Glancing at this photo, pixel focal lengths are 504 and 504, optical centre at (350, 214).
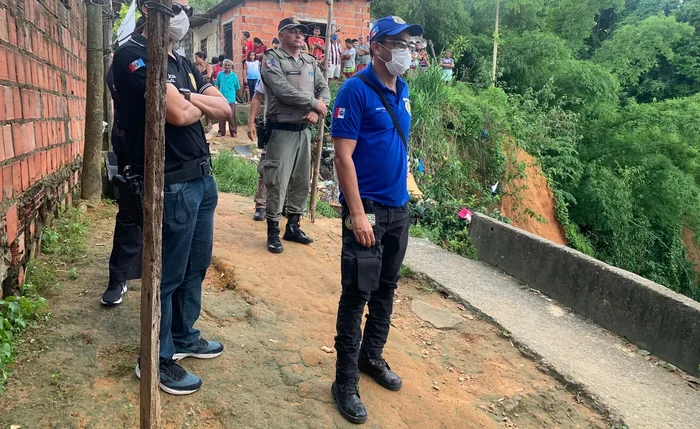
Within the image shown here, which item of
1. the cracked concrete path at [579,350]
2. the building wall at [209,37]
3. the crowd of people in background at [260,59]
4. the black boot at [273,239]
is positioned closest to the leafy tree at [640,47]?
the crowd of people in background at [260,59]

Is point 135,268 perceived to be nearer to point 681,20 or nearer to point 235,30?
point 235,30

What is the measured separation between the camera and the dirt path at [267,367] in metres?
2.19

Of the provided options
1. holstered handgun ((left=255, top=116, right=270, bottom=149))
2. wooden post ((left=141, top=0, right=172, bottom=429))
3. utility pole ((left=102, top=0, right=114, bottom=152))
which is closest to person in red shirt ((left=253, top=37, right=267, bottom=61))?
utility pole ((left=102, top=0, right=114, bottom=152))

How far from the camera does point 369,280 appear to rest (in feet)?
8.03

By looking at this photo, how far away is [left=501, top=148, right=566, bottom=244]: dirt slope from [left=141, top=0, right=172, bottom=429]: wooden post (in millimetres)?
7977

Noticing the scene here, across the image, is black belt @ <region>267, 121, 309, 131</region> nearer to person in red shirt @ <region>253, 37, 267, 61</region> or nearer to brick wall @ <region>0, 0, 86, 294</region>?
brick wall @ <region>0, 0, 86, 294</region>

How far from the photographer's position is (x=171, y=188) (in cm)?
220

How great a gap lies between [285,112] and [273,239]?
3.67 feet

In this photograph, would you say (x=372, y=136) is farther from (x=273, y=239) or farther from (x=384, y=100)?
(x=273, y=239)

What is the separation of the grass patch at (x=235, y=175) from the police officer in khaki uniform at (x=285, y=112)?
7.64 ft

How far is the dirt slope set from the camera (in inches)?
371

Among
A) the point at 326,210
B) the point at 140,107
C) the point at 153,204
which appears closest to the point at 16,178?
the point at 140,107

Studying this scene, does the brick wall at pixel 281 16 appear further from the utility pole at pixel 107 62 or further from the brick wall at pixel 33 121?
the brick wall at pixel 33 121

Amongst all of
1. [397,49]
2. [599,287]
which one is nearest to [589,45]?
[599,287]
